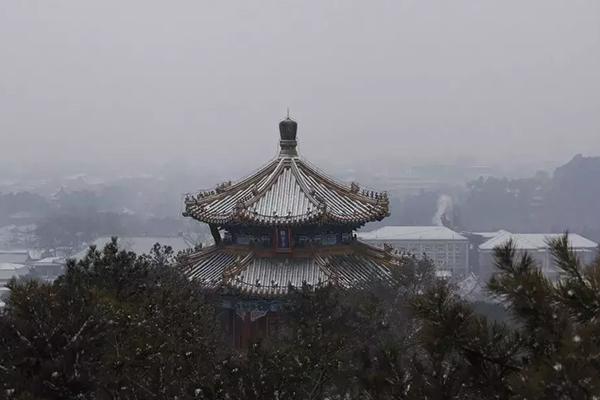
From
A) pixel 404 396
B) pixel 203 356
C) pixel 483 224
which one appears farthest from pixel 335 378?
pixel 483 224

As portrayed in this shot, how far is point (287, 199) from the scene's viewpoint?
9945 mm

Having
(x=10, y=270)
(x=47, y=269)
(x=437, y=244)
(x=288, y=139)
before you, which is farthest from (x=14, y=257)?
(x=288, y=139)

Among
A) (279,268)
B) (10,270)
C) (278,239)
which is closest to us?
(279,268)

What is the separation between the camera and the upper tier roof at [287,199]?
9.58 meters

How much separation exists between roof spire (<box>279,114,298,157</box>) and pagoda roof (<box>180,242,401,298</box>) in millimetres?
1730

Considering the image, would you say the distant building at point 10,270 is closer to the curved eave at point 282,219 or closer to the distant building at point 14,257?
the distant building at point 14,257

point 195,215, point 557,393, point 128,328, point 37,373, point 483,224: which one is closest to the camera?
point 557,393

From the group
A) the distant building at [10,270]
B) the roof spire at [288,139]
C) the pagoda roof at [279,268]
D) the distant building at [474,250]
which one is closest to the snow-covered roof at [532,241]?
the pagoda roof at [279,268]

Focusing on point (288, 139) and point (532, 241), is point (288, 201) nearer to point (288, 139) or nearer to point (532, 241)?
point (288, 139)

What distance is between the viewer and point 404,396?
3646 mm

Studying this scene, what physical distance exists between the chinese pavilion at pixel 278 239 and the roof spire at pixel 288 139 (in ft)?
0.06

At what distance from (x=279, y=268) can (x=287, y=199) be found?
40.2 inches

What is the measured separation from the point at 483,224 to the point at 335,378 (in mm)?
64209

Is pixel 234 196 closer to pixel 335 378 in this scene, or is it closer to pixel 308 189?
pixel 308 189
